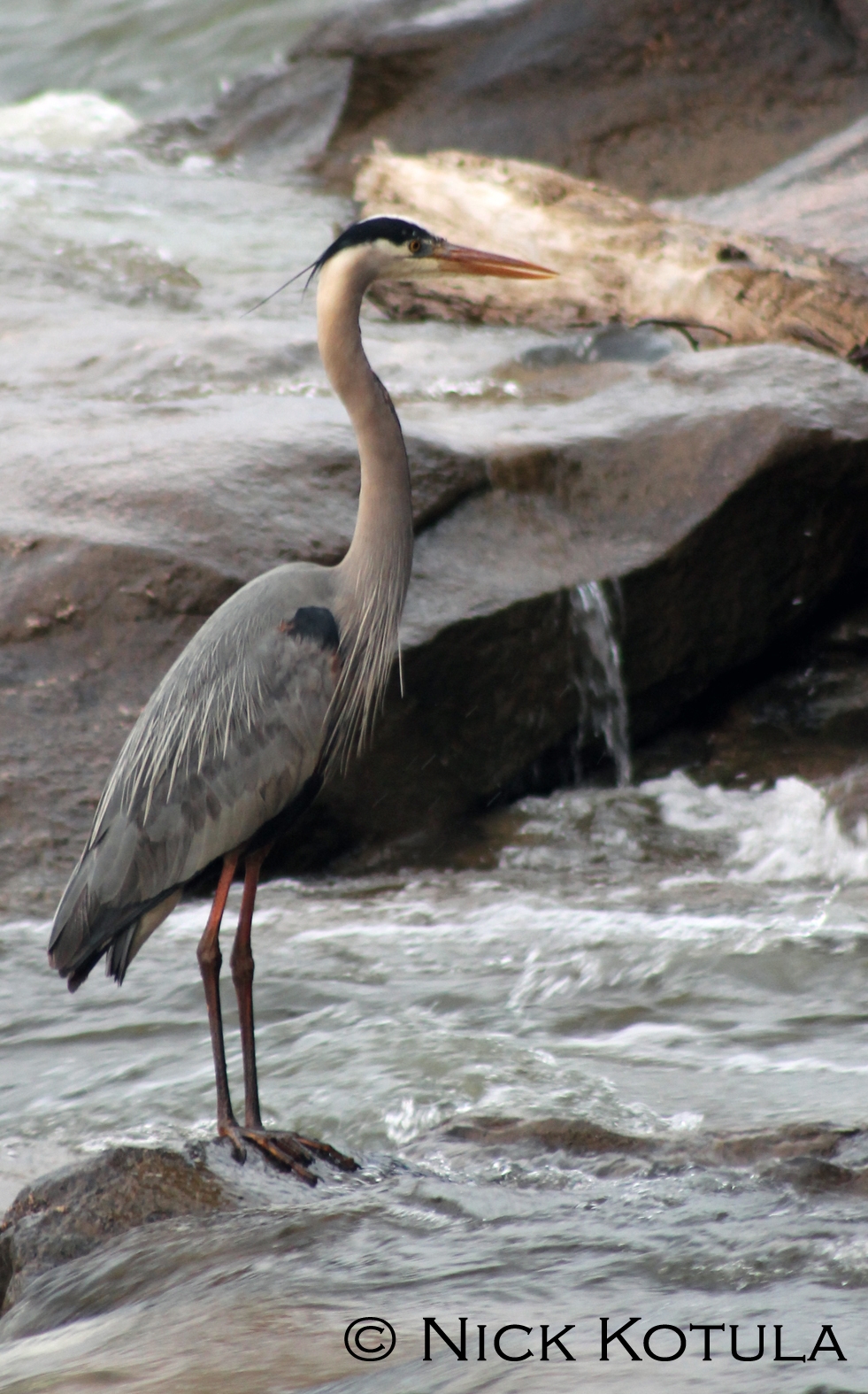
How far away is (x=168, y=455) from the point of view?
5.96 meters

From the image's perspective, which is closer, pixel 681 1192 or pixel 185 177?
pixel 681 1192

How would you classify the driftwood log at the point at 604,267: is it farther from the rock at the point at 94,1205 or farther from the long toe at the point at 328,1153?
the rock at the point at 94,1205

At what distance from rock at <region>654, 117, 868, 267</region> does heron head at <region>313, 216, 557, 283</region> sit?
5.67 meters

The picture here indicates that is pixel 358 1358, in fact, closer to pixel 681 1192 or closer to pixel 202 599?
pixel 681 1192

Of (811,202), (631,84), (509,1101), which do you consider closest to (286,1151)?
(509,1101)

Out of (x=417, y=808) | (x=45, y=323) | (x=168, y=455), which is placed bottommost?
(x=417, y=808)

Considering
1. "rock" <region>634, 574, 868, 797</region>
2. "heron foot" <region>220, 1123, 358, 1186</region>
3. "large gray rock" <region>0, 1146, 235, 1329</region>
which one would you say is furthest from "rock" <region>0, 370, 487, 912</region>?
"large gray rock" <region>0, 1146, 235, 1329</region>

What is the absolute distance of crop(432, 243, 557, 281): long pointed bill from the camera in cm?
421

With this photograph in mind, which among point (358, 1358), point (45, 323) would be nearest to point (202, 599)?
point (358, 1358)

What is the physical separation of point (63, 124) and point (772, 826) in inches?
531

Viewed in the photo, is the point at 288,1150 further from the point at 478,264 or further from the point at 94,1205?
the point at 478,264

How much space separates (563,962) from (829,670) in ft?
8.30

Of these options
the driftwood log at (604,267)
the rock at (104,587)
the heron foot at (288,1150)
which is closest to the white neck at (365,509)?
the heron foot at (288,1150)

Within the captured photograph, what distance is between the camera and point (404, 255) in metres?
4.18
